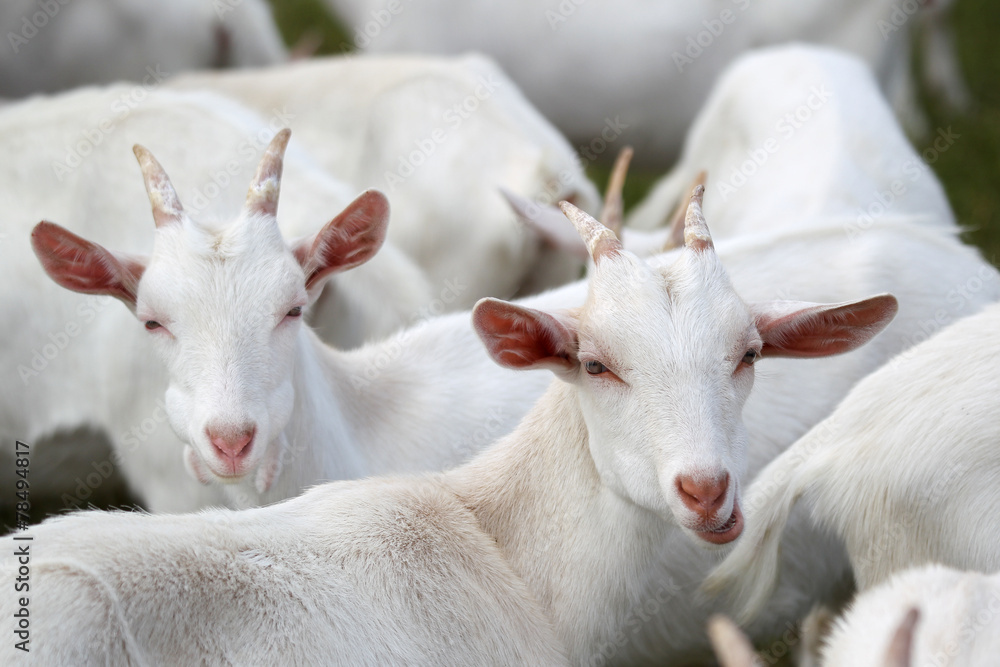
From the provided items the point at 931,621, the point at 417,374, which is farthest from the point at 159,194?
the point at 931,621

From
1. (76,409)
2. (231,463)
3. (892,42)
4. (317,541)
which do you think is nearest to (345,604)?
(317,541)

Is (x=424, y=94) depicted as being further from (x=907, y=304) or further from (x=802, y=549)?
(x=802, y=549)

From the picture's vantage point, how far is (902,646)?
163 centimetres

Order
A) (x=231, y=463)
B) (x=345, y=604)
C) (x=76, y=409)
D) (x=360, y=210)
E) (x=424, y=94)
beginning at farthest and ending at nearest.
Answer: (x=424, y=94) < (x=76, y=409) < (x=360, y=210) < (x=231, y=463) < (x=345, y=604)

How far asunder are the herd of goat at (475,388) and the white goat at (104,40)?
1.00m

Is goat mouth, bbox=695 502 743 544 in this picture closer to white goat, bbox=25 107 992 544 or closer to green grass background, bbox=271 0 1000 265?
white goat, bbox=25 107 992 544

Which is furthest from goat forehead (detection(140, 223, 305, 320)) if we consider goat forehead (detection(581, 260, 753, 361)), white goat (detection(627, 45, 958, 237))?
white goat (detection(627, 45, 958, 237))

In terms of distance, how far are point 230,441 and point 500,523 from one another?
0.65 m

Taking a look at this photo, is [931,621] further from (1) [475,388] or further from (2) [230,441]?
(1) [475,388]

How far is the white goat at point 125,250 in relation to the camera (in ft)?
12.0

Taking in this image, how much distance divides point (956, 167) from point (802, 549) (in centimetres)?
465

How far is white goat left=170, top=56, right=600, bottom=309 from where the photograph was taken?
4.70m

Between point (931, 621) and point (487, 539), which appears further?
point (487, 539)

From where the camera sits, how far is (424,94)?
198 inches
